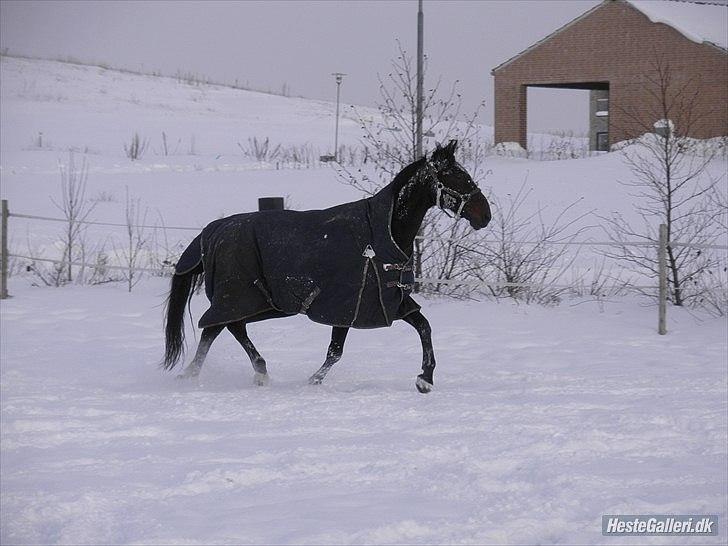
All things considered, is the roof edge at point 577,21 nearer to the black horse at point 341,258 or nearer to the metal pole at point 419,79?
the metal pole at point 419,79

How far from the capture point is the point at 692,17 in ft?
83.4

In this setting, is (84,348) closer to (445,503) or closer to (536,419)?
(536,419)

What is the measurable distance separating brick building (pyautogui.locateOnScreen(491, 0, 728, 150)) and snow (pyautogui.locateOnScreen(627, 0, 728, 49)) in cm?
3

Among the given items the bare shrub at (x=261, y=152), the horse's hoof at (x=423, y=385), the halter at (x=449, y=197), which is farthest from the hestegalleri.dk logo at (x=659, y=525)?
the bare shrub at (x=261, y=152)

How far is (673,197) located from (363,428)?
12152mm

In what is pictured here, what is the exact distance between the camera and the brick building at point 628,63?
2244cm

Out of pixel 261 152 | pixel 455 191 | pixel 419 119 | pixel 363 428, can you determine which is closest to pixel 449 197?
pixel 455 191

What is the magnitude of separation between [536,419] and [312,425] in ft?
4.16

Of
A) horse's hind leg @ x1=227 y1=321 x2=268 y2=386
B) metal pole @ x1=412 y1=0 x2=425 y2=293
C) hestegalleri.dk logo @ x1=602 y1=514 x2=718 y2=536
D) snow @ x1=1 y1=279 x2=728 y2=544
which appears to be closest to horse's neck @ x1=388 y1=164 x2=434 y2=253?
snow @ x1=1 y1=279 x2=728 y2=544

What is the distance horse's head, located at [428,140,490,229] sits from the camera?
6309 mm

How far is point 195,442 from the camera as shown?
504cm

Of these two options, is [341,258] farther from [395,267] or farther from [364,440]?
[364,440]

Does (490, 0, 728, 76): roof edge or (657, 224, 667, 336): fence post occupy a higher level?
(490, 0, 728, 76): roof edge

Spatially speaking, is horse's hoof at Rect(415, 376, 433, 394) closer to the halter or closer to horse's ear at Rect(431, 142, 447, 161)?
the halter
